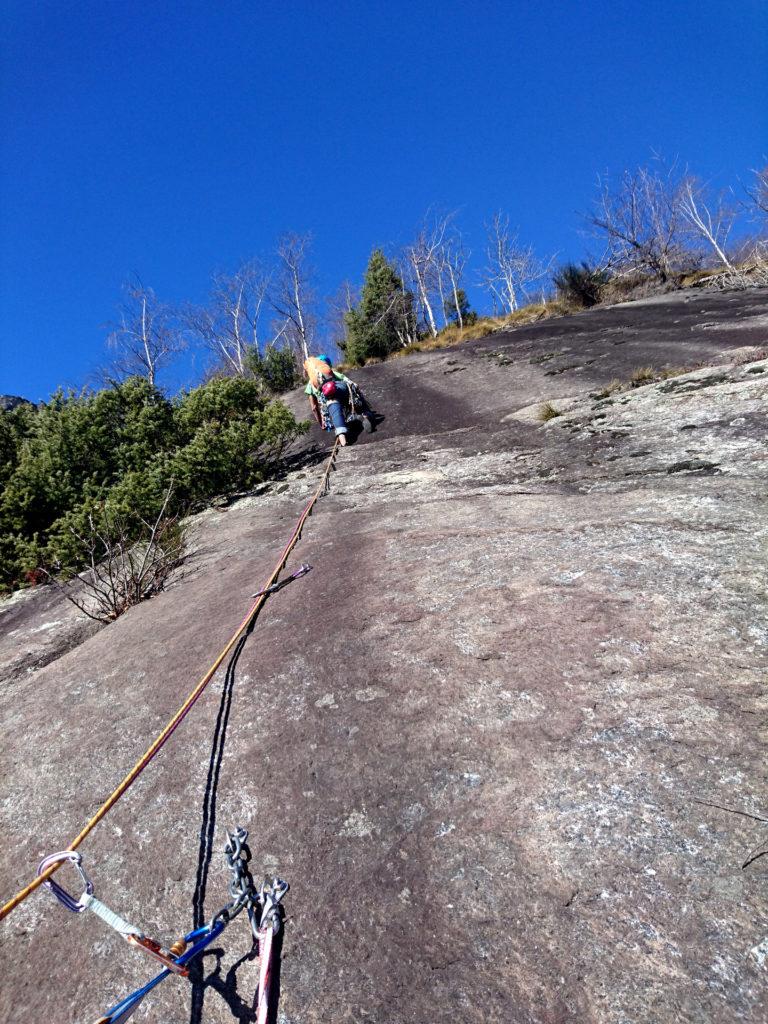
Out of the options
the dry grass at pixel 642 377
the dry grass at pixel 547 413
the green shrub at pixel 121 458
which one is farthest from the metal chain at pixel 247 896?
the dry grass at pixel 642 377

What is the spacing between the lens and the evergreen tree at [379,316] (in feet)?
107

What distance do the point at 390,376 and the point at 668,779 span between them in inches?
476

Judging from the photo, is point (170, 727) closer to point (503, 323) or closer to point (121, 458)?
point (121, 458)

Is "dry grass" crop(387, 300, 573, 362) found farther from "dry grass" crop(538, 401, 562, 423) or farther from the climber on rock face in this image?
"dry grass" crop(538, 401, 562, 423)

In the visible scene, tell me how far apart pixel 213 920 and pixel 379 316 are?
110 feet

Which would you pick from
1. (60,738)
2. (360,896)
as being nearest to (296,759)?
(360,896)

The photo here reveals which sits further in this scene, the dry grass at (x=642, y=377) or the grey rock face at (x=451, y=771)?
the dry grass at (x=642, y=377)

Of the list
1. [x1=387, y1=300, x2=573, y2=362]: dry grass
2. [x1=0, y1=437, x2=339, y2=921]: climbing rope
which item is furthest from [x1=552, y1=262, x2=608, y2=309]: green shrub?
[x1=0, y1=437, x2=339, y2=921]: climbing rope

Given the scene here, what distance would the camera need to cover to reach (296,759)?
2.23 metres

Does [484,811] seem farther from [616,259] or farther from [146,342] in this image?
[146,342]

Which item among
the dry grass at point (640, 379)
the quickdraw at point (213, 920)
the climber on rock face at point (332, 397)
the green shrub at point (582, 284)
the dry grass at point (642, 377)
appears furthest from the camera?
the green shrub at point (582, 284)

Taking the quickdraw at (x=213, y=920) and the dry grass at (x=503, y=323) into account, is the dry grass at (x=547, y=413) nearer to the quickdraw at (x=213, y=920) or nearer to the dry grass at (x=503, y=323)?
the quickdraw at (x=213, y=920)

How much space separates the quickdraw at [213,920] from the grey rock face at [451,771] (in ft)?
0.23

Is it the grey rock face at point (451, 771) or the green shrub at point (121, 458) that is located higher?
the green shrub at point (121, 458)
